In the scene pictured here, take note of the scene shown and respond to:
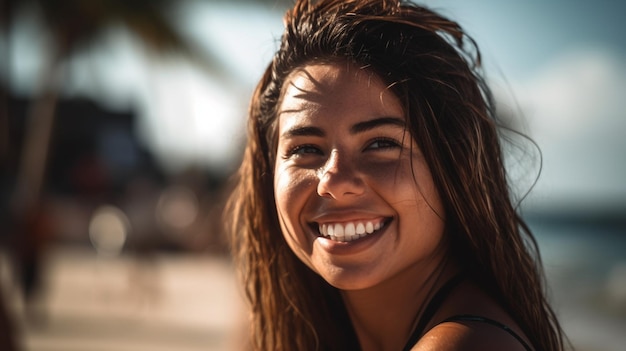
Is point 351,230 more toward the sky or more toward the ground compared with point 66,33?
more toward the ground

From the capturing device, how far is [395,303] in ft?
6.40

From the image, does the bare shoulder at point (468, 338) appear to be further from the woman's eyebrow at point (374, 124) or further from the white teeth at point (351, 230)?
the woman's eyebrow at point (374, 124)

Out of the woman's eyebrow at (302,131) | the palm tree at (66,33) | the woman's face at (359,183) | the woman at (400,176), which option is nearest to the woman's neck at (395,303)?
the woman at (400,176)

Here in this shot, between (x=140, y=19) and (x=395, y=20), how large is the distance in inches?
463

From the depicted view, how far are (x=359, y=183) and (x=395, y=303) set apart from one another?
0.42 meters

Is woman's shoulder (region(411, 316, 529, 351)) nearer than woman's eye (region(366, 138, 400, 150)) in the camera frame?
Yes

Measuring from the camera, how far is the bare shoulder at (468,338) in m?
1.50

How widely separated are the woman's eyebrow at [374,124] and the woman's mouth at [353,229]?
224 millimetres

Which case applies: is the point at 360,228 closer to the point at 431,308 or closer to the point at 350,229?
the point at 350,229

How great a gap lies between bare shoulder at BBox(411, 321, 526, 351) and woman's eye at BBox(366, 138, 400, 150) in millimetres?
445

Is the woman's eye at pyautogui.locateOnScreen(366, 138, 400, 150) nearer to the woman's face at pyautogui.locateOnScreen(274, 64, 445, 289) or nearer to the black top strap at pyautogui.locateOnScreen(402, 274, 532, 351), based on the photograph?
the woman's face at pyautogui.locateOnScreen(274, 64, 445, 289)

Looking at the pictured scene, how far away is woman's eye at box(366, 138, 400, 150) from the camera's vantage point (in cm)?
174

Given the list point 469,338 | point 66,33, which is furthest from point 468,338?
point 66,33

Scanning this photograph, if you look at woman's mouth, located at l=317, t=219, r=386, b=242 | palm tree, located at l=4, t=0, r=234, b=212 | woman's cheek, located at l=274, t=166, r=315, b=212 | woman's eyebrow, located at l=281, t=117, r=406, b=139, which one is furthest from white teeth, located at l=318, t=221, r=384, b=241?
palm tree, located at l=4, t=0, r=234, b=212
